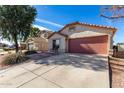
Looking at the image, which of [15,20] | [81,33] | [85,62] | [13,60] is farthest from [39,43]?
[85,62]

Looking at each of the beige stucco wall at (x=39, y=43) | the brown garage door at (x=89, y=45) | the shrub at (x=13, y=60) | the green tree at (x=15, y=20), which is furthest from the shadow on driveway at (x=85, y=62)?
the beige stucco wall at (x=39, y=43)

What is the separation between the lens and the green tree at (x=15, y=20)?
1040 cm

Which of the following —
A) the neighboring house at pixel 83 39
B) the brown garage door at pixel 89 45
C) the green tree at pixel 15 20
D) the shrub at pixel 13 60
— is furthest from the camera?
the green tree at pixel 15 20

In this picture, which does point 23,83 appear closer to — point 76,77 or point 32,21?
point 76,77

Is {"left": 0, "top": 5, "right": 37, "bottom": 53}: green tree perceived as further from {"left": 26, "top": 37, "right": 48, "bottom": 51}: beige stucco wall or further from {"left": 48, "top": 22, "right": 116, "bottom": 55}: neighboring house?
{"left": 26, "top": 37, "right": 48, "bottom": 51}: beige stucco wall

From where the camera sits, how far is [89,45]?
11.0 metres

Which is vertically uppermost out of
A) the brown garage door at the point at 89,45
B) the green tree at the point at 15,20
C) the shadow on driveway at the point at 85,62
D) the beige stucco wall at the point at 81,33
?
the green tree at the point at 15,20

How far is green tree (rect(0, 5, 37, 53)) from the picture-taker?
1040cm

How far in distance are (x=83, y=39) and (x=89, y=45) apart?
0.91m

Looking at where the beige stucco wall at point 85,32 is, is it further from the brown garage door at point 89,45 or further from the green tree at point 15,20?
the green tree at point 15,20

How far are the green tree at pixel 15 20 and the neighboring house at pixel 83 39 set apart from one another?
342 centimetres

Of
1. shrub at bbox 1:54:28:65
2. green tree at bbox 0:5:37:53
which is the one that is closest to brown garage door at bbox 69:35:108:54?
green tree at bbox 0:5:37:53

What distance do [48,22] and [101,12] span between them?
173 inches
